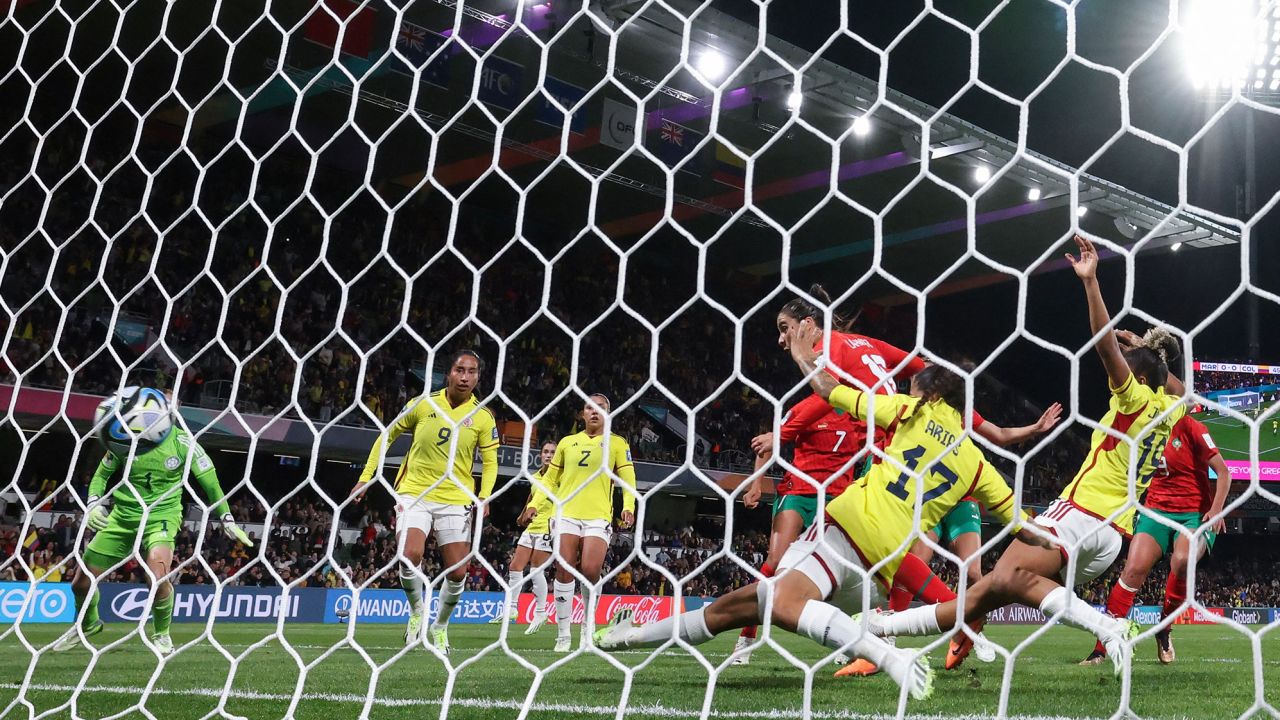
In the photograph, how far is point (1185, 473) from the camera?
18.3 ft

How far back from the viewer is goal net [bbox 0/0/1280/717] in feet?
17.0

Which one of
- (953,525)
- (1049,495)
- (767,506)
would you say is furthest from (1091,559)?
(1049,495)

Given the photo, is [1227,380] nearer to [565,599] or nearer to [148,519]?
[565,599]

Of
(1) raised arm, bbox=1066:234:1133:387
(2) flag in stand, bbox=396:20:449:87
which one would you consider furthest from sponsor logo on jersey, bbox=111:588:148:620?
(1) raised arm, bbox=1066:234:1133:387

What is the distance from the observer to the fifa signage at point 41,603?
32.9 ft

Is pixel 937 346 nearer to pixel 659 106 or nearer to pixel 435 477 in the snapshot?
A: pixel 659 106

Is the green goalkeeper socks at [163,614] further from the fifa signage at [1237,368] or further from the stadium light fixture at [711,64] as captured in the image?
the fifa signage at [1237,368]

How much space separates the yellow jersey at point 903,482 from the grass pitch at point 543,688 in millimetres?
589

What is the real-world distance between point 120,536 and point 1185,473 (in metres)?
5.86

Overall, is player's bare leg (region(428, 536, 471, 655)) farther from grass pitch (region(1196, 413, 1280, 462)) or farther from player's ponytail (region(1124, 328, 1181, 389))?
grass pitch (region(1196, 413, 1280, 462))

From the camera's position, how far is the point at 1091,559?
451cm

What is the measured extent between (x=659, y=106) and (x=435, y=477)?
9.35 m

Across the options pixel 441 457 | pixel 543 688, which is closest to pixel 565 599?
pixel 441 457

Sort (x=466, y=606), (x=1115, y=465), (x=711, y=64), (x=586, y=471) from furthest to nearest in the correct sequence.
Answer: (x=466, y=606) < (x=711, y=64) < (x=586, y=471) < (x=1115, y=465)
